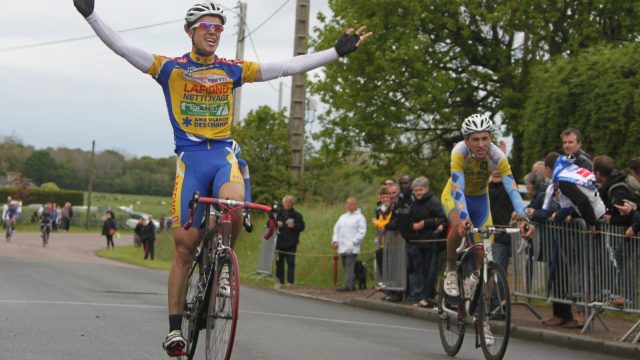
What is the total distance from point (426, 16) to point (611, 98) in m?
18.6

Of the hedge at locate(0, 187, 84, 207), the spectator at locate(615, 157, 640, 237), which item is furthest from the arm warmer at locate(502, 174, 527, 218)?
the hedge at locate(0, 187, 84, 207)

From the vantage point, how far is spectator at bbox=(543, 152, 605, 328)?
13094 millimetres

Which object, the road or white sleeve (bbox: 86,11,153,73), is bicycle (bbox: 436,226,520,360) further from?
white sleeve (bbox: 86,11,153,73)

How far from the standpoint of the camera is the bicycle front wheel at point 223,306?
23.2 ft

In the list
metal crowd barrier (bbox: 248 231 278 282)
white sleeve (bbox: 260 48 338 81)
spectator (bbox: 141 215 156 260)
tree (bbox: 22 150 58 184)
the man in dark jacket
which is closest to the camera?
white sleeve (bbox: 260 48 338 81)

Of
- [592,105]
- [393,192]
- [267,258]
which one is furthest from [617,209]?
[267,258]

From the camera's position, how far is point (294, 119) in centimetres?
3334

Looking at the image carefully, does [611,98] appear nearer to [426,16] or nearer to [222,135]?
[222,135]

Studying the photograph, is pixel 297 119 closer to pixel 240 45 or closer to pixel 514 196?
pixel 240 45

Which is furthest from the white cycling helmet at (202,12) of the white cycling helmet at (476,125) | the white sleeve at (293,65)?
the white cycling helmet at (476,125)

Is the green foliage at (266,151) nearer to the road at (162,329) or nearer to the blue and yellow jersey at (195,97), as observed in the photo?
the road at (162,329)

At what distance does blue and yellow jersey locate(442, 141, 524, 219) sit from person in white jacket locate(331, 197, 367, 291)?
35.4 feet

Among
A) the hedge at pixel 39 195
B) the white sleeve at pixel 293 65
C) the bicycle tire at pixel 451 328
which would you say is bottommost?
the bicycle tire at pixel 451 328

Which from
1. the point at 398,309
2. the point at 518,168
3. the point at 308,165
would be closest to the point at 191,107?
the point at 398,309
